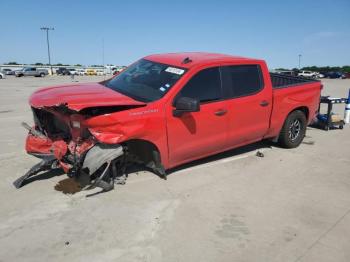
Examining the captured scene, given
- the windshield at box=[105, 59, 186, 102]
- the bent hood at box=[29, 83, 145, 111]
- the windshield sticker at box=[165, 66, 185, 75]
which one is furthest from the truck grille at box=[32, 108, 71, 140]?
the windshield sticker at box=[165, 66, 185, 75]

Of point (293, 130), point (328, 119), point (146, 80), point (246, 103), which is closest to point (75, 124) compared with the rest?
point (146, 80)

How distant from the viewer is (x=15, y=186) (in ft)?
15.9

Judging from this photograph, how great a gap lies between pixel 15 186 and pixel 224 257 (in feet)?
10.2

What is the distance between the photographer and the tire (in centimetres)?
677

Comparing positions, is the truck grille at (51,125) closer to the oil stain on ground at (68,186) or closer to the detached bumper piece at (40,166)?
the detached bumper piece at (40,166)

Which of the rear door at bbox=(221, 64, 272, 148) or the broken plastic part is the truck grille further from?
the rear door at bbox=(221, 64, 272, 148)

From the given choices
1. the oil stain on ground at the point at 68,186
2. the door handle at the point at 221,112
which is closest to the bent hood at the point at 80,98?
the oil stain on ground at the point at 68,186

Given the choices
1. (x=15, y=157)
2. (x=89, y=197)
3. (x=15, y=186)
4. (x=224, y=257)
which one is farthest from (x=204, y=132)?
(x=15, y=157)

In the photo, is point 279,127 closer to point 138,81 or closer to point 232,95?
point 232,95

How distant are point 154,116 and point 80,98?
99 centimetres

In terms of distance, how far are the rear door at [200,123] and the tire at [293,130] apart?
180 cm

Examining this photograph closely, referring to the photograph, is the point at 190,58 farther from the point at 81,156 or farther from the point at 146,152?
the point at 81,156

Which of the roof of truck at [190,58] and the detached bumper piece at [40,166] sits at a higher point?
the roof of truck at [190,58]

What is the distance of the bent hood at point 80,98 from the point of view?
14.0ft
